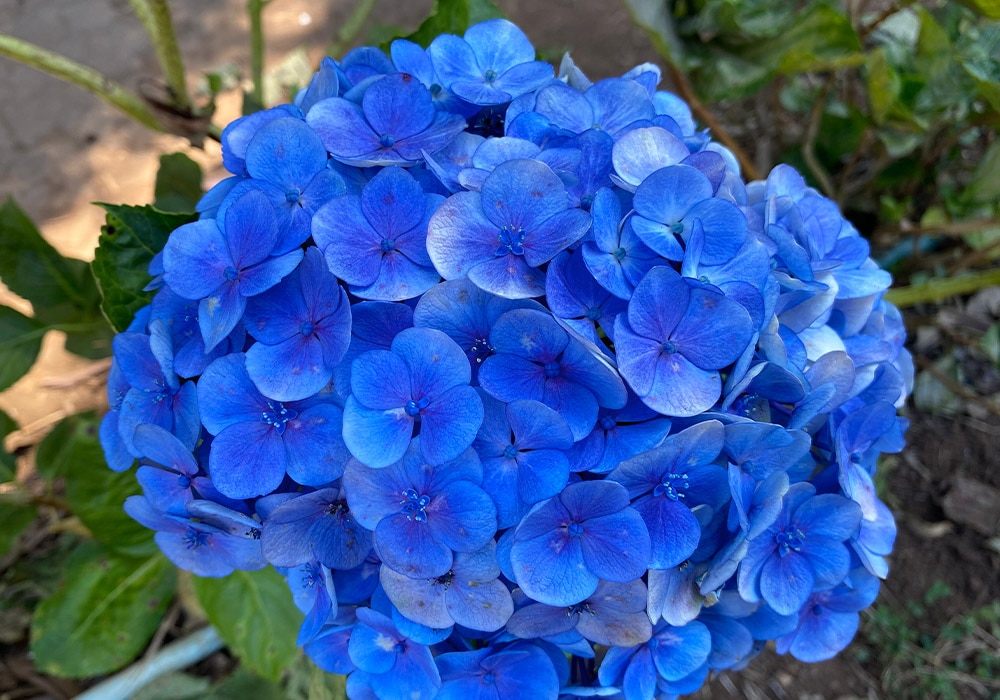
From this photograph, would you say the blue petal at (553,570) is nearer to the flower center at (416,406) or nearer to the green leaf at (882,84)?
the flower center at (416,406)

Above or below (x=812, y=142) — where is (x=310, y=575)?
above

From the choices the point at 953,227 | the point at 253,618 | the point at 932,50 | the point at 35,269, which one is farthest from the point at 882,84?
the point at 35,269

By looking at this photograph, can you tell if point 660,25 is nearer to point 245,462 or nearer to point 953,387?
point 953,387

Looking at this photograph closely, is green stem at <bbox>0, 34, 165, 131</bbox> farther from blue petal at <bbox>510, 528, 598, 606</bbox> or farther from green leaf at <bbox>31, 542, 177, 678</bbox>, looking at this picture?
blue petal at <bbox>510, 528, 598, 606</bbox>

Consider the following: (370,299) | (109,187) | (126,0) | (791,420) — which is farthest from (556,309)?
(126,0)

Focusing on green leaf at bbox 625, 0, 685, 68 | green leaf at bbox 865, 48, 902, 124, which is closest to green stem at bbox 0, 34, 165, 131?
green leaf at bbox 625, 0, 685, 68

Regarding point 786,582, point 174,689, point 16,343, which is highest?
point 786,582

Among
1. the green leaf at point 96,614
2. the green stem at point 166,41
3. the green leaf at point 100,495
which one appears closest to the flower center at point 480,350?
the green leaf at point 100,495
